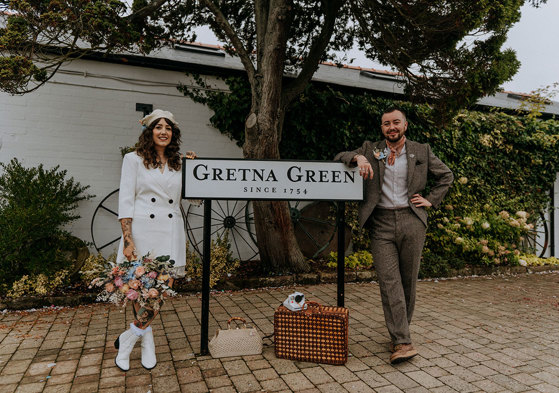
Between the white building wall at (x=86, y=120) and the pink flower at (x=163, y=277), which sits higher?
the white building wall at (x=86, y=120)

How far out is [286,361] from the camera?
285 centimetres

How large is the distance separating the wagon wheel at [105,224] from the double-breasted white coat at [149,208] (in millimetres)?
3198

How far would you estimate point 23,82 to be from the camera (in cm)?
399

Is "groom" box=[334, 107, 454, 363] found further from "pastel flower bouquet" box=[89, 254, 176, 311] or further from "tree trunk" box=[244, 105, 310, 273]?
"tree trunk" box=[244, 105, 310, 273]

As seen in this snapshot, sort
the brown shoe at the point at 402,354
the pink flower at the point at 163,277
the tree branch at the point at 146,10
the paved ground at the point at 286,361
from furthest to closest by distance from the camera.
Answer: the tree branch at the point at 146,10 < the brown shoe at the point at 402,354 < the pink flower at the point at 163,277 < the paved ground at the point at 286,361

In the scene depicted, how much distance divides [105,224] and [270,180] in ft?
12.0

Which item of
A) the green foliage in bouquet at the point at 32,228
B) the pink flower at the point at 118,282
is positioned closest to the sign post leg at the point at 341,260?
the pink flower at the point at 118,282

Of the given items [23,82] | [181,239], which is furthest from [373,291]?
[23,82]

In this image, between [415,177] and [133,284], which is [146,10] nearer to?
[133,284]

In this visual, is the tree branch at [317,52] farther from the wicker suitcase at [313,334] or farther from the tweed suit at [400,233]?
the wicker suitcase at [313,334]

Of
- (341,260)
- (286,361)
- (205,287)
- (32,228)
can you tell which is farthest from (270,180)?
(32,228)

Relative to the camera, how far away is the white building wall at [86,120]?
5.28m

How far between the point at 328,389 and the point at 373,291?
287 cm

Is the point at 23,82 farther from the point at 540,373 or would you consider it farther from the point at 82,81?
the point at 540,373
